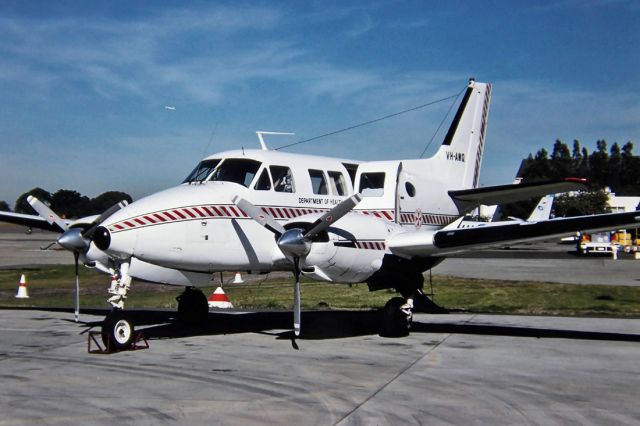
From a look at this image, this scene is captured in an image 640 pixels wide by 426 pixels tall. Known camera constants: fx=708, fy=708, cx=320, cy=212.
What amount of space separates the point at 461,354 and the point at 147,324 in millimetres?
7696

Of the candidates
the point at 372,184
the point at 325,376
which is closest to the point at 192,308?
the point at 372,184

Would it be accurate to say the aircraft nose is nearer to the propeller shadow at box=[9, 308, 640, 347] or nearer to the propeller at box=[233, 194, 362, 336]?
the propeller at box=[233, 194, 362, 336]

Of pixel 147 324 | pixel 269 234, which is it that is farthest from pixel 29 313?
pixel 269 234

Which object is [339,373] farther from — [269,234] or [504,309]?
[504,309]

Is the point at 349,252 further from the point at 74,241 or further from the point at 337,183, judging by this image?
the point at 74,241

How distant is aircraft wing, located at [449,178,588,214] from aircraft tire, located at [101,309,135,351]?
8.82m

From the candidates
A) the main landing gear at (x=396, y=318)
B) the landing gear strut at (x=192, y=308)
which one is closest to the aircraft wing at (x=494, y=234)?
the main landing gear at (x=396, y=318)

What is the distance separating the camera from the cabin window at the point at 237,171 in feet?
45.8

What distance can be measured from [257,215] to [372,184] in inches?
155

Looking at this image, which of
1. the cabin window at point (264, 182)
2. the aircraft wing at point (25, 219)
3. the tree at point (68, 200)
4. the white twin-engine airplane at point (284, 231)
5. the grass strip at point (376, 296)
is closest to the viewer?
the white twin-engine airplane at point (284, 231)

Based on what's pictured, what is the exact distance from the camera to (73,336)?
1439cm

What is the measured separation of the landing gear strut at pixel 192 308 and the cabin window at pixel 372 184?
444 cm

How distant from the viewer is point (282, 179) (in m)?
14.6

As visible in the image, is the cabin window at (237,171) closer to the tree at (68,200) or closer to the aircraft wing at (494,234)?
the aircraft wing at (494,234)
